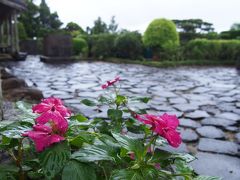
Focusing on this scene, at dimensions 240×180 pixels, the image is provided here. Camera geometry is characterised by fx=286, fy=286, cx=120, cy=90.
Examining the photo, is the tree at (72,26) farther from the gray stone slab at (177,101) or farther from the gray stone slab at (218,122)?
the gray stone slab at (218,122)

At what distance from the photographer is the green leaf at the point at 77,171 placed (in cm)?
101

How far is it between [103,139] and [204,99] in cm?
430

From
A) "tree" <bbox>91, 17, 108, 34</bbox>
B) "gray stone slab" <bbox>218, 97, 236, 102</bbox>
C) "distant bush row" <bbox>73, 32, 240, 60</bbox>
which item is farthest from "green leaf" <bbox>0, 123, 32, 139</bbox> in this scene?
"tree" <bbox>91, 17, 108, 34</bbox>

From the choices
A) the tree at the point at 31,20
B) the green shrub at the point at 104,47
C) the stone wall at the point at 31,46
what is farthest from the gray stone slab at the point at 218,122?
the tree at the point at 31,20

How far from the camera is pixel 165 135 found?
1.13 metres

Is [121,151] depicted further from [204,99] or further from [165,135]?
[204,99]

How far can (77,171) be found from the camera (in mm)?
1031

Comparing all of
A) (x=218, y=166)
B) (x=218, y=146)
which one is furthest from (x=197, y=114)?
(x=218, y=166)

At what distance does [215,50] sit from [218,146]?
37.8 feet

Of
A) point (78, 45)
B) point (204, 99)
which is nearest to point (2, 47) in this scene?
point (78, 45)

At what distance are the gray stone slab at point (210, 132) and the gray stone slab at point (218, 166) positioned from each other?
554mm

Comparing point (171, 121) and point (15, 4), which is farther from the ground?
point (15, 4)

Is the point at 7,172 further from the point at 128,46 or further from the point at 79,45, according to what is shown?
the point at 79,45

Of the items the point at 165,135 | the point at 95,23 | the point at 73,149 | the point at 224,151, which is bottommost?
the point at 224,151
